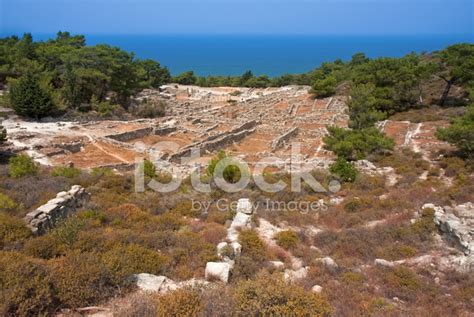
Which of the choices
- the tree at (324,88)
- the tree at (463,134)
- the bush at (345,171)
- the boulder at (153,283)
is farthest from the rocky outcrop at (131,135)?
the tree at (324,88)

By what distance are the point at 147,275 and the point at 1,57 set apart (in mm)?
40876

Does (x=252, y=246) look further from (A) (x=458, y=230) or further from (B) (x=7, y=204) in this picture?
(B) (x=7, y=204)

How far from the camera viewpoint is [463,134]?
18562 mm

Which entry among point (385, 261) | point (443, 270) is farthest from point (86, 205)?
point (443, 270)

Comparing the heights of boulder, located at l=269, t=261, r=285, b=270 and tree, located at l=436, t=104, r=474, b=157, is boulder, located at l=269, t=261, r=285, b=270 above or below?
below

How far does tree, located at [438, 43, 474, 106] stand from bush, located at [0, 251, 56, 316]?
122ft

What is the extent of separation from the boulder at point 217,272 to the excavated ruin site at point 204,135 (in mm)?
12482

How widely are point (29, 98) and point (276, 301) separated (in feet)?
95.0

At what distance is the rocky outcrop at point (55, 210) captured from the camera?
9031 millimetres

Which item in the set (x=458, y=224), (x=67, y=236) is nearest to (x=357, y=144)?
(x=458, y=224)

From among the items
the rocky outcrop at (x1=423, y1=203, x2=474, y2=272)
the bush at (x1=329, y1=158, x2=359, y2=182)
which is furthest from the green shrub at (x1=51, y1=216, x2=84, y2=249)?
the bush at (x1=329, y1=158, x2=359, y2=182)

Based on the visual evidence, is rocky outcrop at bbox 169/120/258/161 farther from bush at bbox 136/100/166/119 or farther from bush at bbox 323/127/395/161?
bush at bbox 136/100/166/119

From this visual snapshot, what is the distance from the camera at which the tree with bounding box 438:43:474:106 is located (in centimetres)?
3200

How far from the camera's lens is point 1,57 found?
1470 inches
